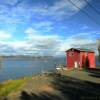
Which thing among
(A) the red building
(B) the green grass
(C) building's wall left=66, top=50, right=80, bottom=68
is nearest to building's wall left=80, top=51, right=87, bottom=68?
(A) the red building

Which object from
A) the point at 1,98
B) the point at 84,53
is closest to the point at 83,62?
the point at 84,53

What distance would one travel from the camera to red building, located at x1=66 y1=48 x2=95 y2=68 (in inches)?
2495

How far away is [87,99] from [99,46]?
44262mm

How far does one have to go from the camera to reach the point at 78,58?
207ft

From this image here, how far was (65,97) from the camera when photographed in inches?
921

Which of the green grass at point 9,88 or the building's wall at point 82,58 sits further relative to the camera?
the building's wall at point 82,58

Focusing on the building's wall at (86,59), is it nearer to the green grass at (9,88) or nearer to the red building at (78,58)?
the red building at (78,58)

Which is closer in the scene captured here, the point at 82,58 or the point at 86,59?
the point at 82,58

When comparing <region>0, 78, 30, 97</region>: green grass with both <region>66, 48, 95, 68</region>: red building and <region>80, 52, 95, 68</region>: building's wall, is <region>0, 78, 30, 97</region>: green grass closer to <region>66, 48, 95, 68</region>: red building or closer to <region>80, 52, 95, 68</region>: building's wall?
<region>66, 48, 95, 68</region>: red building

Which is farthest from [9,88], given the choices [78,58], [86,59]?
[86,59]

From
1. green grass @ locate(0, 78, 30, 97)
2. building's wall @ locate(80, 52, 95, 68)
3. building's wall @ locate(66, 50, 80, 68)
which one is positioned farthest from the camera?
building's wall @ locate(80, 52, 95, 68)

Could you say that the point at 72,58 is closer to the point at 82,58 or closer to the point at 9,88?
the point at 82,58

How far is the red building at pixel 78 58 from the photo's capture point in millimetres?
63366

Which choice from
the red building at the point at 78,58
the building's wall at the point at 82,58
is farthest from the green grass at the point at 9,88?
the building's wall at the point at 82,58
